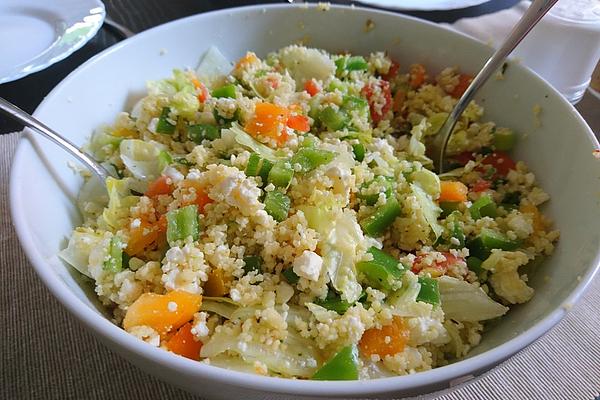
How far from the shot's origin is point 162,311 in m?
0.84

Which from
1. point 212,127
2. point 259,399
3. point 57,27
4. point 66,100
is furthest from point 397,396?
point 57,27

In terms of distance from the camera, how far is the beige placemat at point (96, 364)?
3.10 ft

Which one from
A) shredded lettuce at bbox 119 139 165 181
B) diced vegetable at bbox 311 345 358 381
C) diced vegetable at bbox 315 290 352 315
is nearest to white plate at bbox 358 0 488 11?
shredded lettuce at bbox 119 139 165 181

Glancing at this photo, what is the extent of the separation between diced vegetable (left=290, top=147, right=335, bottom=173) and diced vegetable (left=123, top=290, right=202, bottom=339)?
311mm

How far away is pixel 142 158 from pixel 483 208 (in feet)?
2.30

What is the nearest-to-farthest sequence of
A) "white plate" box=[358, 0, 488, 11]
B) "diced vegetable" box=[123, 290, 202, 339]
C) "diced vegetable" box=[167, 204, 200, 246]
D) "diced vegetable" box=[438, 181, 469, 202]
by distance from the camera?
"diced vegetable" box=[123, 290, 202, 339] → "diced vegetable" box=[167, 204, 200, 246] → "diced vegetable" box=[438, 181, 469, 202] → "white plate" box=[358, 0, 488, 11]

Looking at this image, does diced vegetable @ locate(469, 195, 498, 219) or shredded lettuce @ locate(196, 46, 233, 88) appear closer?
diced vegetable @ locate(469, 195, 498, 219)

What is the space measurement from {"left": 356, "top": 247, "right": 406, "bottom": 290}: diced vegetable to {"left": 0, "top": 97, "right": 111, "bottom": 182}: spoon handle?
542 millimetres

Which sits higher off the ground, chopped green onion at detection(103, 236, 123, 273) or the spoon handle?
the spoon handle

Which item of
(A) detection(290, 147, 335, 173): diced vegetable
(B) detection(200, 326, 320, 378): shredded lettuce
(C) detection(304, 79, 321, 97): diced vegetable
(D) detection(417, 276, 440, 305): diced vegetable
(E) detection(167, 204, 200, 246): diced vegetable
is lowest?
(B) detection(200, 326, 320, 378): shredded lettuce

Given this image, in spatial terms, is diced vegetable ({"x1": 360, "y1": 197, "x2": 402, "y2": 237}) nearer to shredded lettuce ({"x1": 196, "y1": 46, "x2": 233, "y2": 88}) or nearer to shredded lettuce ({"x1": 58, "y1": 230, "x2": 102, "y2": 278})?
shredded lettuce ({"x1": 58, "y1": 230, "x2": 102, "y2": 278})

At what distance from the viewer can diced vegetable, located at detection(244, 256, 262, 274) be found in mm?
935

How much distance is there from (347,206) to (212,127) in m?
0.35

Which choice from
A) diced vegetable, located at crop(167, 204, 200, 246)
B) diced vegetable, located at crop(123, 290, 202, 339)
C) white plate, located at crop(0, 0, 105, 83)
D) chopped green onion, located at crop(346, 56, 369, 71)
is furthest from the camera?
white plate, located at crop(0, 0, 105, 83)
